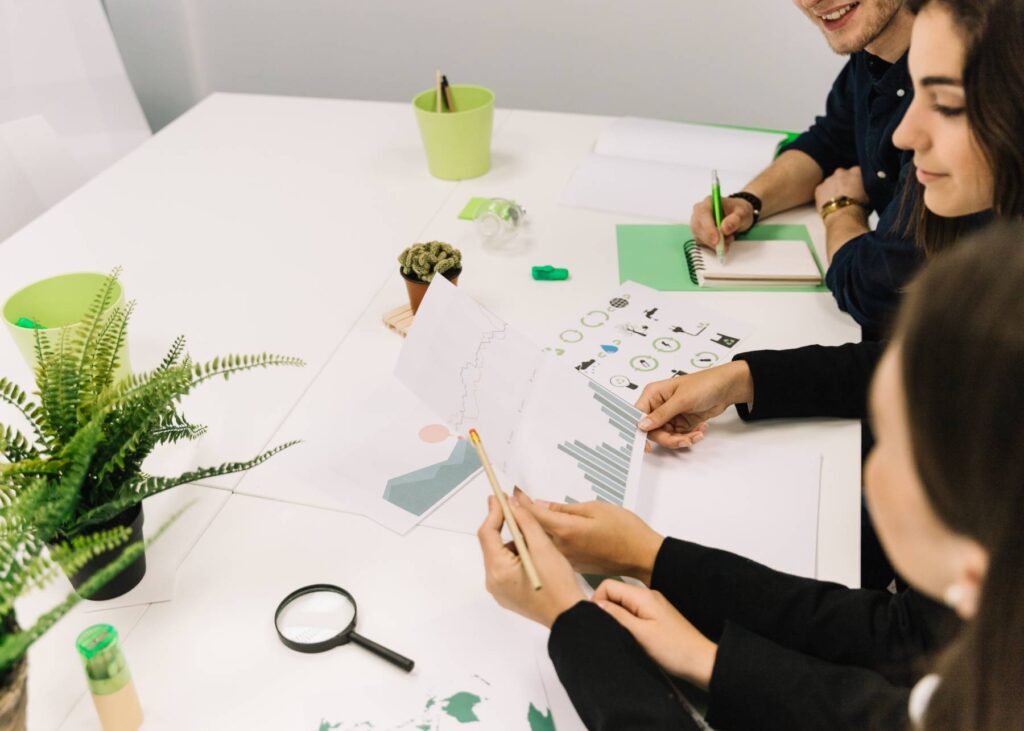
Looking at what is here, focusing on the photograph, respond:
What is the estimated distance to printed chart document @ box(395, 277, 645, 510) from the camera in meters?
0.95

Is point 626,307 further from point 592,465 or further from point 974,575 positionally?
point 974,575

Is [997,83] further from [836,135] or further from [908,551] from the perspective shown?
[836,135]

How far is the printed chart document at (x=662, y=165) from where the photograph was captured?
1.57m

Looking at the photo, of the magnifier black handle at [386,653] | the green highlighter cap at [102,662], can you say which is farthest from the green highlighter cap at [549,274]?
the green highlighter cap at [102,662]

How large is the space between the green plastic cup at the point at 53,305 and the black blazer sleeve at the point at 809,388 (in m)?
0.78

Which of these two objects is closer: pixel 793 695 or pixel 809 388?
pixel 793 695

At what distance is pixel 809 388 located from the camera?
3.46 ft

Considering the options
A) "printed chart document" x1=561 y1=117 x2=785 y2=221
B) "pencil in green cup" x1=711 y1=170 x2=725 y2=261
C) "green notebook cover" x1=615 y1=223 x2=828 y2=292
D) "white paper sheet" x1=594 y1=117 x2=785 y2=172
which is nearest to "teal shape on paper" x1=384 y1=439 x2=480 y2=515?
"green notebook cover" x1=615 y1=223 x2=828 y2=292

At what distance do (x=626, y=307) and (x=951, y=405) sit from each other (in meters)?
0.80

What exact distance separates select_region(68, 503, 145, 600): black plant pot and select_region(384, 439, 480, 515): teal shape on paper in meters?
0.25

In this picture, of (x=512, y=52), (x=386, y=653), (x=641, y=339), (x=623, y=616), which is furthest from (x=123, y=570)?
(x=512, y=52)

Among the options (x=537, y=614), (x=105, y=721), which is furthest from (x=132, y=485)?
(x=537, y=614)

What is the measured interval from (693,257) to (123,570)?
937 millimetres

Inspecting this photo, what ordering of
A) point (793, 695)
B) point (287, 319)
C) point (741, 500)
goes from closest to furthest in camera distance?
point (793, 695), point (741, 500), point (287, 319)
